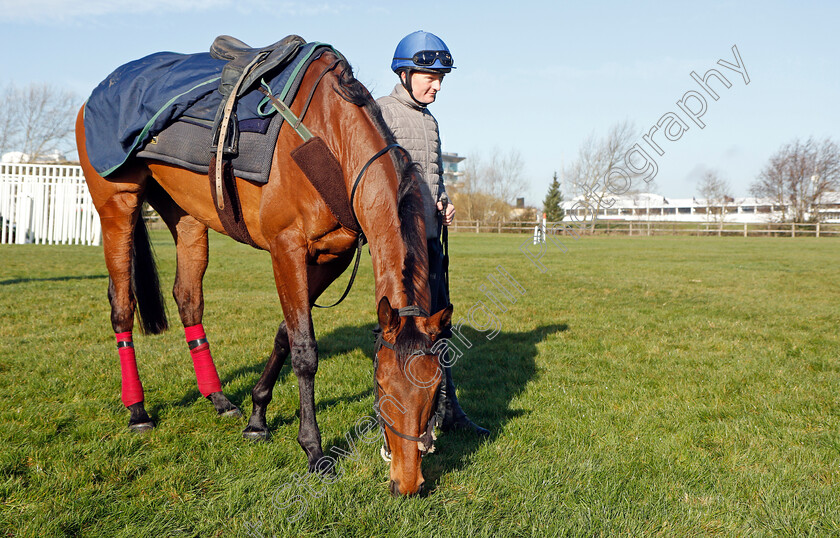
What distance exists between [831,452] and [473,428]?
6.65 feet

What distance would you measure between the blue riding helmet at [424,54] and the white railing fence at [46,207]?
18423 mm

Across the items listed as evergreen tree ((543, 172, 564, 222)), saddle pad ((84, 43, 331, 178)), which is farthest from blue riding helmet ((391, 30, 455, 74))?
evergreen tree ((543, 172, 564, 222))

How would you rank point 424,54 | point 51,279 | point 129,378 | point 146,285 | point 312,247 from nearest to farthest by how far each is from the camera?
1. point 312,247
2. point 424,54
3. point 129,378
4. point 146,285
5. point 51,279

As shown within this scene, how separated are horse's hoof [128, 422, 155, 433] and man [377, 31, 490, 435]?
179 cm

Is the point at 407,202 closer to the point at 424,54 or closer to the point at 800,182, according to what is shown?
the point at 424,54

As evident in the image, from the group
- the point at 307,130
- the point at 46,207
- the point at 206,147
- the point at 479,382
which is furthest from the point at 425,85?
the point at 46,207

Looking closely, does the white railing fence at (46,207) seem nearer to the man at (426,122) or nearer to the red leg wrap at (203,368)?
the red leg wrap at (203,368)

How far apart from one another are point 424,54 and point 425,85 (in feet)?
0.60

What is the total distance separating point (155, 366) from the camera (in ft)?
16.0

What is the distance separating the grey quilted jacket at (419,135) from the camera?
3.43 metres

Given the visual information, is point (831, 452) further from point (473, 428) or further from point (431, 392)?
point (431, 392)

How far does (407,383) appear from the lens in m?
2.38

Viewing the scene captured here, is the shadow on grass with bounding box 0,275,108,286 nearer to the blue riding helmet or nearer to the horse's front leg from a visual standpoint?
the horse's front leg

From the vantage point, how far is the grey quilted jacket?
11.2 feet
